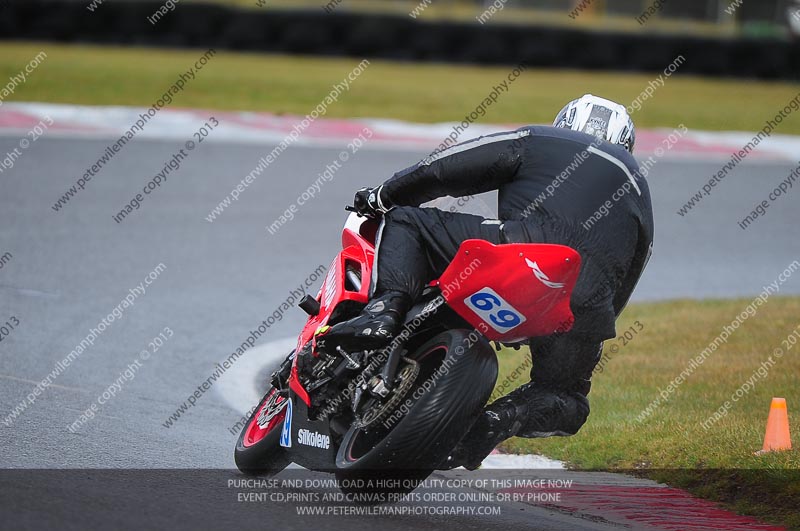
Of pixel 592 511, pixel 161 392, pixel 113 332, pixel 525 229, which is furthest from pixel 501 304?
pixel 113 332

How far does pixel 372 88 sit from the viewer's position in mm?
22078

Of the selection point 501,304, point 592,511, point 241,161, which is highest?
point 501,304

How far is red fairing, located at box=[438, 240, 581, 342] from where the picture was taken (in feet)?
13.1

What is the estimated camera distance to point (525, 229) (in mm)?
4242

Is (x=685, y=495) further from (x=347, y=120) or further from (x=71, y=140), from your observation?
(x=347, y=120)

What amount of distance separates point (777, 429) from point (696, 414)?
778mm

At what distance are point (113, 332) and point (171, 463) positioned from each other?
2.87m

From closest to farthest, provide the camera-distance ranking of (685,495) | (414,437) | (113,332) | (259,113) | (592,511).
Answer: (414,437) → (592,511) → (685,495) → (113,332) → (259,113)

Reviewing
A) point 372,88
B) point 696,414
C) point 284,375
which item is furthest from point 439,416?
point 372,88

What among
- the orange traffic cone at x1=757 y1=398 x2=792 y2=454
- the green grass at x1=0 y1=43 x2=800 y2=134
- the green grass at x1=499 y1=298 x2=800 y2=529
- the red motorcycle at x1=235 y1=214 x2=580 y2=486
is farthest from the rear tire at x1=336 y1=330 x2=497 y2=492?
the green grass at x1=0 y1=43 x2=800 y2=134

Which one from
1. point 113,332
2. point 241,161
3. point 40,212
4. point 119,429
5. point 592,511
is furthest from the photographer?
point 241,161

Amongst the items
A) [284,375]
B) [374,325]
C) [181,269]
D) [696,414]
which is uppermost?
[374,325]

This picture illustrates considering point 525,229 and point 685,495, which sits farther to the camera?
point 685,495

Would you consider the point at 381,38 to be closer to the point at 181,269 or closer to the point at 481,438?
the point at 181,269
